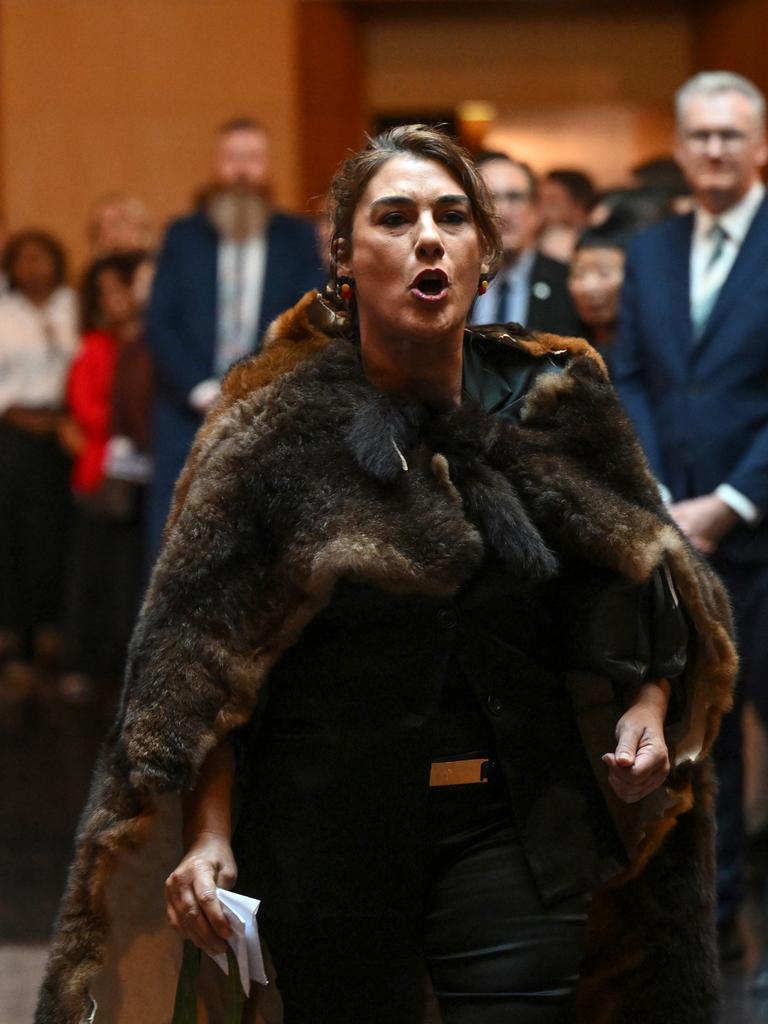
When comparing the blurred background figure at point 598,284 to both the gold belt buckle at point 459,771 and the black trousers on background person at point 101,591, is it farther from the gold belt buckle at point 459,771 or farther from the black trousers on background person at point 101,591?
the black trousers on background person at point 101,591

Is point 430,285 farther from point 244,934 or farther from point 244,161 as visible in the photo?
point 244,161

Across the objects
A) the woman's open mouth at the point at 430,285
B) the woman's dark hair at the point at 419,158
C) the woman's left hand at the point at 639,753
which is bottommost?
the woman's left hand at the point at 639,753

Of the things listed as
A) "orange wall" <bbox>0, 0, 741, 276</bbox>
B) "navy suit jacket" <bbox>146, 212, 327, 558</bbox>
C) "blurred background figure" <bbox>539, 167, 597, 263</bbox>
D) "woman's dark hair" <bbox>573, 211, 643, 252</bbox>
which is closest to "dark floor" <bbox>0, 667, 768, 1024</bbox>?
"navy suit jacket" <bbox>146, 212, 327, 558</bbox>

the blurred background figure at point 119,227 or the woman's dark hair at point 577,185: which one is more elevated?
the woman's dark hair at point 577,185

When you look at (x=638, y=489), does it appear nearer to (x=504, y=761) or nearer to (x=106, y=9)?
(x=504, y=761)

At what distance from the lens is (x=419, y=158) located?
298 centimetres

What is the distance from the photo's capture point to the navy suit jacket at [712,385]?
16.4 feet

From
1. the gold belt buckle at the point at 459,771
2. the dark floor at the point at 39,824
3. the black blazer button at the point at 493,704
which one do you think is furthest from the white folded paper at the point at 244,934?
the dark floor at the point at 39,824

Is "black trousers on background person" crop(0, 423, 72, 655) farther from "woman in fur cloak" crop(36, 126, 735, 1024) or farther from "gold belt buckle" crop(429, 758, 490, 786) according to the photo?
"gold belt buckle" crop(429, 758, 490, 786)

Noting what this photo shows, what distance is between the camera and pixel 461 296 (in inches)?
115

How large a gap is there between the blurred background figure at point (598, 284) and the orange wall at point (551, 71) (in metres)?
6.49

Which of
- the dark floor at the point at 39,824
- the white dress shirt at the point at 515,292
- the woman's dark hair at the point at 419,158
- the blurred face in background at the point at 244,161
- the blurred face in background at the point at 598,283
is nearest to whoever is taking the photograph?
the woman's dark hair at the point at 419,158

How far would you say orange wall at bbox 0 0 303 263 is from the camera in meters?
11.9

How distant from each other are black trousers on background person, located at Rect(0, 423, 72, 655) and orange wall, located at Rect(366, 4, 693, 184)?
3.76 metres
